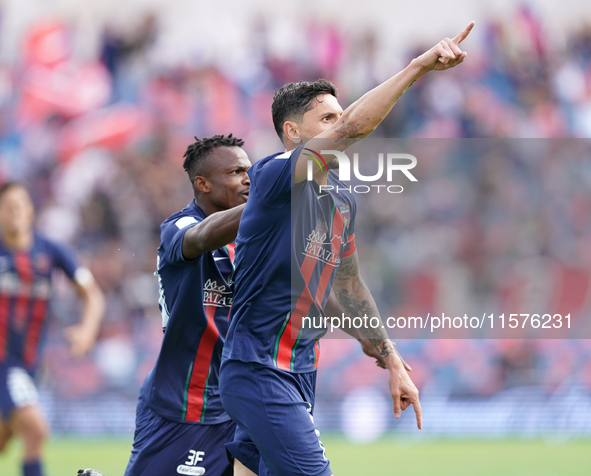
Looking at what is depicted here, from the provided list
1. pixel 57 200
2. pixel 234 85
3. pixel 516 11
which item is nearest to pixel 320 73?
pixel 234 85

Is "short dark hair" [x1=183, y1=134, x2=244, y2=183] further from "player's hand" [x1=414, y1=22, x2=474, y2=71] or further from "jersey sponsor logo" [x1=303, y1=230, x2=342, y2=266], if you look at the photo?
"player's hand" [x1=414, y1=22, x2=474, y2=71]

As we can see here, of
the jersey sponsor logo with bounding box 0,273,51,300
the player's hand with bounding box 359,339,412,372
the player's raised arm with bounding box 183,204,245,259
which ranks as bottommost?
the player's hand with bounding box 359,339,412,372

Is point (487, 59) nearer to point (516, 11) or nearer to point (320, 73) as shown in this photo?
point (516, 11)

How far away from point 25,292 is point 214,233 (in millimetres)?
4000

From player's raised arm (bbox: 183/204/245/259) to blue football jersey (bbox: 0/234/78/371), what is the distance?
12.1ft

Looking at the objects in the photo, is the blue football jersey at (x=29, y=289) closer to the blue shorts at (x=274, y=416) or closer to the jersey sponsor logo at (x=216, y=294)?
the jersey sponsor logo at (x=216, y=294)

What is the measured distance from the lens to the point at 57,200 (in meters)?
11.3

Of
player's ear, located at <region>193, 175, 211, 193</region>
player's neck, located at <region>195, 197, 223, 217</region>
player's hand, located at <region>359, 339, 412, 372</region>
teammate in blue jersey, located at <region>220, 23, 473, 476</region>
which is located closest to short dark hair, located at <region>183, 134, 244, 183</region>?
player's ear, located at <region>193, 175, 211, 193</region>

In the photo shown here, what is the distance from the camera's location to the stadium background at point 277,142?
386 inches

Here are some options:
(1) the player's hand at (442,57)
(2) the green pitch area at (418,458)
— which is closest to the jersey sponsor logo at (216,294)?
(1) the player's hand at (442,57)

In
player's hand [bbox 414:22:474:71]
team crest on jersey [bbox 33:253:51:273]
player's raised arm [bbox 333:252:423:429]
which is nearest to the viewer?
player's hand [bbox 414:22:474:71]

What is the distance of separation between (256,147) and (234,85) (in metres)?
1.40

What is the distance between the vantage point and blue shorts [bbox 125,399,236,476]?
12.8 feet

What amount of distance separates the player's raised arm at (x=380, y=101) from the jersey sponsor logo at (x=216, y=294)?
121 cm
